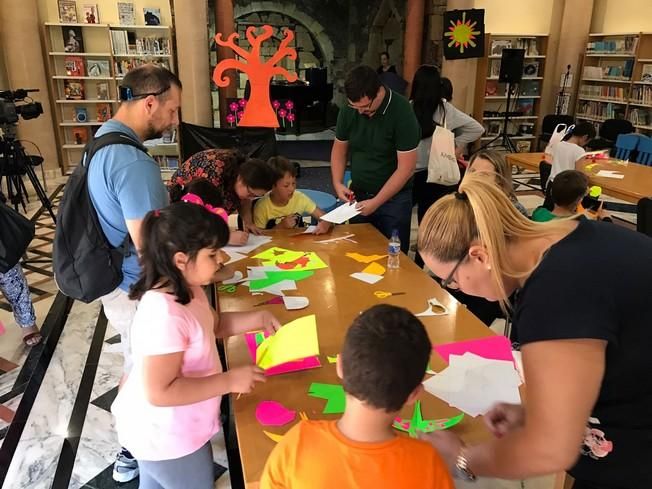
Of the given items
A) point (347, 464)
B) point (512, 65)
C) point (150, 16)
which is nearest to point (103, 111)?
point (150, 16)

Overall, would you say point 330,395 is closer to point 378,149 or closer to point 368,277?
point 368,277

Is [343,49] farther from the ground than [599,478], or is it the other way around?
[343,49]

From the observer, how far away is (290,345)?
1437 mm

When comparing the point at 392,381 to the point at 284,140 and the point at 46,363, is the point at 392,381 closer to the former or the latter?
the point at 46,363

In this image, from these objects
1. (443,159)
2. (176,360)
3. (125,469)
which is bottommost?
(125,469)

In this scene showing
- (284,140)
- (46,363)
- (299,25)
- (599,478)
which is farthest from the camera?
(299,25)

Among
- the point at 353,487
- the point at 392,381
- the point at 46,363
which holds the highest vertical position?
the point at 392,381

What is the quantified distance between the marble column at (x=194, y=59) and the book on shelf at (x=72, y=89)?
1877 millimetres

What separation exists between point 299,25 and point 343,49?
1.22 m

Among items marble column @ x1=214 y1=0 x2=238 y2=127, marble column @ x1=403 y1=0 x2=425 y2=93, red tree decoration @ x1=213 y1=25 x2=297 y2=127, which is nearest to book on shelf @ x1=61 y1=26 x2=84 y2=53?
marble column @ x1=214 y1=0 x2=238 y2=127

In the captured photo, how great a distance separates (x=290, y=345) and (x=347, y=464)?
582 mm

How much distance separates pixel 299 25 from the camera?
12680mm

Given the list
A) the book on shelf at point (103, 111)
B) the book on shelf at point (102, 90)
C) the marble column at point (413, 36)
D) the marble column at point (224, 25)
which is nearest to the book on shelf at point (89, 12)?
the book on shelf at point (102, 90)

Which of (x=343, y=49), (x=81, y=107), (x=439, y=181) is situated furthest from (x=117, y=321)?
(x=343, y=49)
